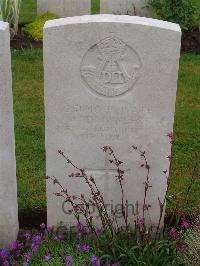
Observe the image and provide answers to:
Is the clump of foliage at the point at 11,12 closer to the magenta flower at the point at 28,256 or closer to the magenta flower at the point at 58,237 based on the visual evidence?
the magenta flower at the point at 58,237

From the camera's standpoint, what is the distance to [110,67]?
3.48m

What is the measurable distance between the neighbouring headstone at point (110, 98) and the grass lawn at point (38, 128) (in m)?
0.55

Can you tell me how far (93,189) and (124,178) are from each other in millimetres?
240

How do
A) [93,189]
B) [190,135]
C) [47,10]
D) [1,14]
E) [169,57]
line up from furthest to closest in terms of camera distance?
1. [47,10]
2. [1,14]
3. [190,135]
4. [93,189]
5. [169,57]

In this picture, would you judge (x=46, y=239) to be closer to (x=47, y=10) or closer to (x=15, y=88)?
(x=15, y=88)

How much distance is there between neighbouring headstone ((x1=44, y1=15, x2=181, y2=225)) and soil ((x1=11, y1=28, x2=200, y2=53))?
4285 mm

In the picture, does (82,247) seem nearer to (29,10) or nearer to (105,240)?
(105,240)

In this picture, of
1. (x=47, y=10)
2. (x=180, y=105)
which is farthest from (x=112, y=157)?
(x=47, y=10)

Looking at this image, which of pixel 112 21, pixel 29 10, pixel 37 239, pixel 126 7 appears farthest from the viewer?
pixel 29 10

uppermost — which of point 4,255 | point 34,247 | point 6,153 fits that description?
point 6,153

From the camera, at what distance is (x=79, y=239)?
3.79 metres

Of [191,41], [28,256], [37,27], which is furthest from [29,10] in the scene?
[28,256]

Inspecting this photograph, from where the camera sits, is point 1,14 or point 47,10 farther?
point 47,10

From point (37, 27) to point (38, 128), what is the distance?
9.75ft
